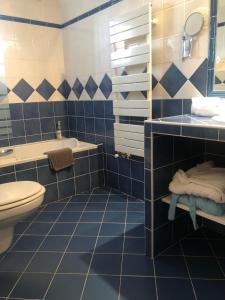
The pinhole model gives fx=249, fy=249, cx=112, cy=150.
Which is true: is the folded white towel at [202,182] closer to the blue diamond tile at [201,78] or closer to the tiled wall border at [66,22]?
the blue diamond tile at [201,78]

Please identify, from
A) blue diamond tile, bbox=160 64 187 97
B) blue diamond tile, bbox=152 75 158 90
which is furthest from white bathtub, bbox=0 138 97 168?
blue diamond tile, bbox=160 64 187 97

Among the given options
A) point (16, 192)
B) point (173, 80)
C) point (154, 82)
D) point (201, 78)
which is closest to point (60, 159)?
point (16, 192)

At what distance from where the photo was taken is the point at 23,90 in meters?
2.91

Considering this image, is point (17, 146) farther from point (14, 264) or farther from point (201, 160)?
point (201, 160)

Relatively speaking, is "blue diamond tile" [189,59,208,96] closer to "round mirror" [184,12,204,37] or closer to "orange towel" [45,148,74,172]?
"round mirror" [184,12,204,37]

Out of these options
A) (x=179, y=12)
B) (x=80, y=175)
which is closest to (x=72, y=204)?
(x=80, y=175)

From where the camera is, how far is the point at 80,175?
2.70m

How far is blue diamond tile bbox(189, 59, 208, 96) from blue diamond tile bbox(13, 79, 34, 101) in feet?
6.39

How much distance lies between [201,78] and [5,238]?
5.82ft

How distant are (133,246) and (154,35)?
5.35 feet

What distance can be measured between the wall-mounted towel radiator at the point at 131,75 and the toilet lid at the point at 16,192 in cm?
94

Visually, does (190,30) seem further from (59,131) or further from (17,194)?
(59,131)

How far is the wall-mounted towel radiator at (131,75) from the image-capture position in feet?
6.45

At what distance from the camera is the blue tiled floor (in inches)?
54.1
